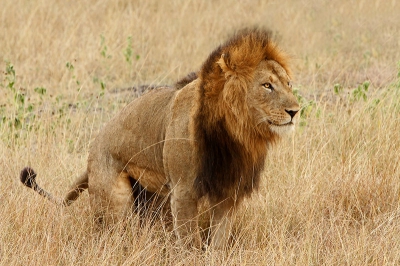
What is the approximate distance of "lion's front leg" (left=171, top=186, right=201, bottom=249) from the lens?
3986 mm

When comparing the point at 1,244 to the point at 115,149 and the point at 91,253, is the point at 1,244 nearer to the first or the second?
the point at 91,253

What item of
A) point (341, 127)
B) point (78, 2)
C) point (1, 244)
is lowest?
point (1, 244)

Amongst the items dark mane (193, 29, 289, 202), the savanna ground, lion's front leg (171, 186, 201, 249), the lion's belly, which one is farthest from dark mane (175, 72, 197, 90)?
the savanna ground

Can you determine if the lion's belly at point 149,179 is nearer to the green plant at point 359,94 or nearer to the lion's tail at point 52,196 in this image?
the lion's tail at point 52,196

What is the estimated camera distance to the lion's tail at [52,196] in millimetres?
4371

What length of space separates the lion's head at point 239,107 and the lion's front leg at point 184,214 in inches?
3.2

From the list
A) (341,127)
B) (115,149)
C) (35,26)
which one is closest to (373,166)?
(341,127)

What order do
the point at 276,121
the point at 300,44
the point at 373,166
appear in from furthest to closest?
the point at 300,44 < the point at 373,166 < the point at 276,121

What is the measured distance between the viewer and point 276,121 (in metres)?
3.80

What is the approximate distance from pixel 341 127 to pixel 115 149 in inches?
79.3

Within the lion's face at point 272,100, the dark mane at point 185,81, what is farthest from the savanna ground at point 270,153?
the dark mane at point 185,81

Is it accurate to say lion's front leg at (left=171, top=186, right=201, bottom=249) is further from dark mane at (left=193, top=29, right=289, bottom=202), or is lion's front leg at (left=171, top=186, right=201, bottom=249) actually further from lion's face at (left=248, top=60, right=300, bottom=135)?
lion's face at (left=248, top=60, right=300, bottom=135)

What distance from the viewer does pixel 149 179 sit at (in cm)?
432

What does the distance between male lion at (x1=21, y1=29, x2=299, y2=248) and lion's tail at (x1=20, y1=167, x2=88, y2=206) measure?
1 cm
